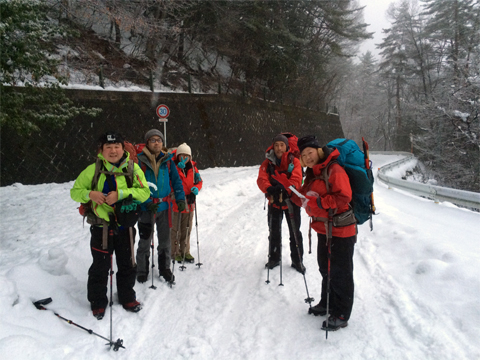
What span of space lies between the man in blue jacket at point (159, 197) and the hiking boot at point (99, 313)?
97 centimetres

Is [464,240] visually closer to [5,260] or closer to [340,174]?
[340,174]

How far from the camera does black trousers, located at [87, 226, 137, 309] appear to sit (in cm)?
366

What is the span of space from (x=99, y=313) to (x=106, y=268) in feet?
1.74

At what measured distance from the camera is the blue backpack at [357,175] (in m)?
3.23

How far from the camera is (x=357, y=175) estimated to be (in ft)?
10.6

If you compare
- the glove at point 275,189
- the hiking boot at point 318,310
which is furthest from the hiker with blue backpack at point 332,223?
the glove at point 275,189

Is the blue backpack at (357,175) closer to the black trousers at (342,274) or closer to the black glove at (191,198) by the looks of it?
the black trousers at (342,274)

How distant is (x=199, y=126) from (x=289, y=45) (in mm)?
10542

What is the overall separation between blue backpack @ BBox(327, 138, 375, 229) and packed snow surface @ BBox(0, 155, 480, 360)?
1.30 metres

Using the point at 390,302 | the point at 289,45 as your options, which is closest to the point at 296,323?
the point at 390,302

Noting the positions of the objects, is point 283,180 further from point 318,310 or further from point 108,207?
point 108,207

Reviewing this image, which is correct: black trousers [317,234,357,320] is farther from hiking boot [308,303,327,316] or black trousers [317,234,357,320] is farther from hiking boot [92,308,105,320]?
hiking boot [92,308,105,320]

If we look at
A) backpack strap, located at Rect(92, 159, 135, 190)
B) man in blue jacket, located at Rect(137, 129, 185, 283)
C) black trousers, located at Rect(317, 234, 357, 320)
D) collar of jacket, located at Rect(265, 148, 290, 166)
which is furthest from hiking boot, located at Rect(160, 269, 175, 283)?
black trousers, located at Rect(317, 234, 357, 320)

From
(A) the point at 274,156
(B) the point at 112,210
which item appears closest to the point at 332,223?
(A) the point at 274,156
